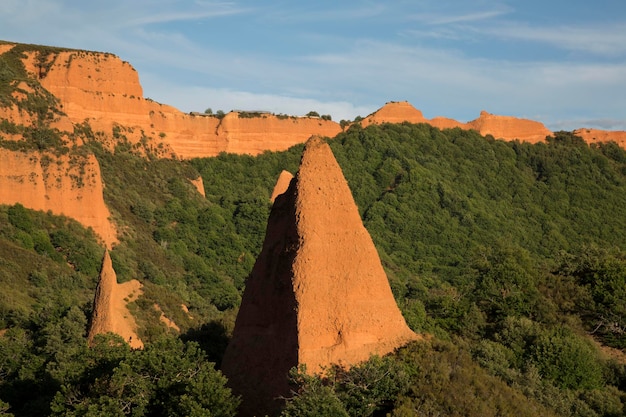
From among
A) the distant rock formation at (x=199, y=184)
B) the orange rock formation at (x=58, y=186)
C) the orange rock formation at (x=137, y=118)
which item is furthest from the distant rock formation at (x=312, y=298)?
the distant rock formation at (x=199, y=184)

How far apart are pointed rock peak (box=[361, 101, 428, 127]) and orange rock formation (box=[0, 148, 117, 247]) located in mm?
42254

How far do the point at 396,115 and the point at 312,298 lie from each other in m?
68.2

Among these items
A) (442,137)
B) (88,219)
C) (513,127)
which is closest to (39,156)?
(88,219)

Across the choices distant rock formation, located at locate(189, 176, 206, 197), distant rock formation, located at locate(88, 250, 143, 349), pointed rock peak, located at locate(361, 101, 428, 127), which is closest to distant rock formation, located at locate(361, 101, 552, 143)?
pointed rock peak, located at locate(361, 101, 428, 127)

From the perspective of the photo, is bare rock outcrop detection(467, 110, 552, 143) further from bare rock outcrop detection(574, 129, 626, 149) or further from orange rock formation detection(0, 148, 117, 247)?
orange rock formation detection(0, 148, 117, 247)

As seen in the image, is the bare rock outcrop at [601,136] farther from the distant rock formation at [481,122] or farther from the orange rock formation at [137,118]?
the orange rock formation at [137,118]

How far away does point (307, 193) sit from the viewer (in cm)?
1414

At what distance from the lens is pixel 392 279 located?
43312 millimetres

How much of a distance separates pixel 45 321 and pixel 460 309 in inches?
549

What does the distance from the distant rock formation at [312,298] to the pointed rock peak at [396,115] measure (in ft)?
216

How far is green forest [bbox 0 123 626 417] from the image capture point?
13227 mm

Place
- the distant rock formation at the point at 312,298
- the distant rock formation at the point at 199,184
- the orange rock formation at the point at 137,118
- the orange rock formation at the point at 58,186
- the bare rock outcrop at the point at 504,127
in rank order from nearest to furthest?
the distant rock formation at the point at 312,298 < the orange rock formation at the point at 58,186 < the orange rock formation at the point at 137,118 < the distant rock formation at the point at 199,184 < the bare rock outcrop at the point at 504,127

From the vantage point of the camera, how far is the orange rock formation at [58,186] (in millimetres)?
Answer: 38125

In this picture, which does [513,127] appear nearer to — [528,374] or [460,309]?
[460,309]
